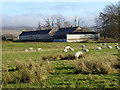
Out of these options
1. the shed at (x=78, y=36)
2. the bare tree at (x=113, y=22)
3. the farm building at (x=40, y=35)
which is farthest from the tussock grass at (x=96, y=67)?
the farm building at (x=40, y=35)

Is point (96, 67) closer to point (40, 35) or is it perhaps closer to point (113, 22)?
point (113, 22)

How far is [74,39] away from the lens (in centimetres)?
6172

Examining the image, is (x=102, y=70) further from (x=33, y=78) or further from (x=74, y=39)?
(x=74, y=39)

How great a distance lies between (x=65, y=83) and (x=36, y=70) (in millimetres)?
1569

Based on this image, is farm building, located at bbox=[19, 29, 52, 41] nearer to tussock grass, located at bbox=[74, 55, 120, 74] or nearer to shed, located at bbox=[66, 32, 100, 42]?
shed, located at bbox=[66, 32, 100, 42]

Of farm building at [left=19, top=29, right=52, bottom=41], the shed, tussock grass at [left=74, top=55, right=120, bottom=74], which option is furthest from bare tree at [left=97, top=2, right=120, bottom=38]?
farm building at [left=19, top=29, right=52, bottom=41]

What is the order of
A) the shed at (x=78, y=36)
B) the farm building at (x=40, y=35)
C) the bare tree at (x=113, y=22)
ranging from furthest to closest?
the farm building at (x=40, y=35) → the shed at (x=78, y=36) → the bare tree at (x=113, y=22)

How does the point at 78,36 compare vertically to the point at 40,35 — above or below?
below

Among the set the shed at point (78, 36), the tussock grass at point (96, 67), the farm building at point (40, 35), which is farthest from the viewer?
the farm building at point (40, 35)

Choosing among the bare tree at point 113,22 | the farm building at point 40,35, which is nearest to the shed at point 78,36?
the farm building at point 40,35

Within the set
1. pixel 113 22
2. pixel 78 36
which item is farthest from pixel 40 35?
pixel 113 22

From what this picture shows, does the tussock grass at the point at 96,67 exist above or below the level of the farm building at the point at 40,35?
below

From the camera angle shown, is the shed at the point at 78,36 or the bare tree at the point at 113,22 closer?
the bare tree at the point at 113,22

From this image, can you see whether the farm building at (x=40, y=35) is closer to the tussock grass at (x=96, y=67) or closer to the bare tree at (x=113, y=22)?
the tussock grass at (x=96, y=67)
